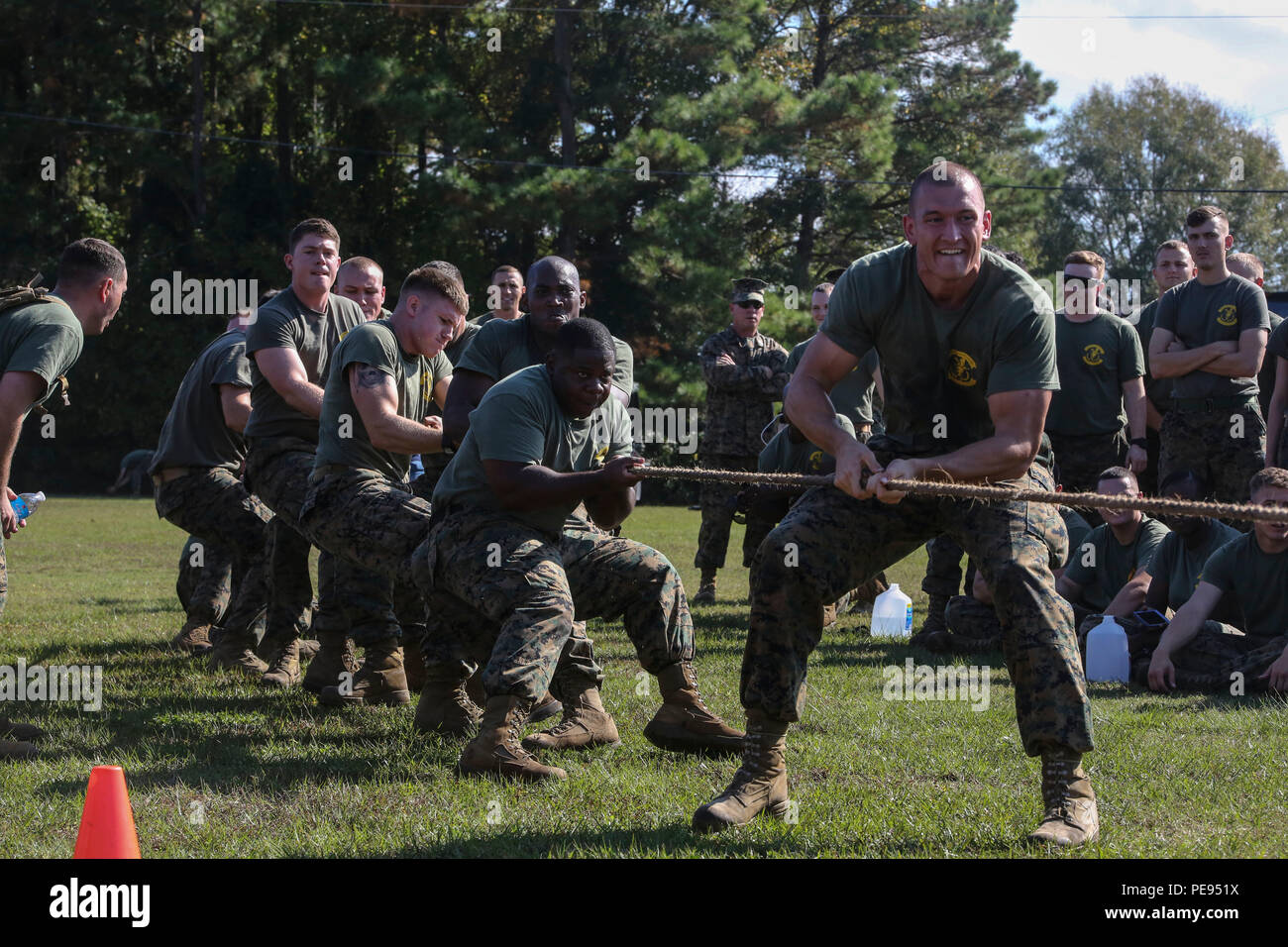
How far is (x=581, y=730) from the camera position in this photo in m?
5.51

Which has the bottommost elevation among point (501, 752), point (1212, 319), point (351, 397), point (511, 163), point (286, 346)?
point (501, 752)

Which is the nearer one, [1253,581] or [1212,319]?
[1253,581]

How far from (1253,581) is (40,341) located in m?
6.14

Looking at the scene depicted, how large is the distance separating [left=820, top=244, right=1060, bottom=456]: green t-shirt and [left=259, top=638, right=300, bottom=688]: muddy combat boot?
12.3ft

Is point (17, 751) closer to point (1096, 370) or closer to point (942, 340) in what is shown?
point (942, 340)

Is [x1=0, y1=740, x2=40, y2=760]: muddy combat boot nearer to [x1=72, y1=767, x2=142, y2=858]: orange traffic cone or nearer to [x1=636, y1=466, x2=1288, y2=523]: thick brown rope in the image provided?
[x1=72, y1=767, x2=142, y2=858]: orange traffic cone

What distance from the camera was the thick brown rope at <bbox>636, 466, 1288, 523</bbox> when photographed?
349 cm

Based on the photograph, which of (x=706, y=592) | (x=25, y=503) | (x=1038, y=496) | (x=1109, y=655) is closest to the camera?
(x=1038, y=496)

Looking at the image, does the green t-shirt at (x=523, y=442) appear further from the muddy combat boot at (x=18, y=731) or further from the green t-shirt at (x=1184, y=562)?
the green t-shirt at (x=1184, y=562)

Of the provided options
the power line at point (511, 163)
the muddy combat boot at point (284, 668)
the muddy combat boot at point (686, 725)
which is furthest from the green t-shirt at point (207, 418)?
the power line at point (511, 163)

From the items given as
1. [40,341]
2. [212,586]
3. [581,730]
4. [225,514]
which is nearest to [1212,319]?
[581,730]

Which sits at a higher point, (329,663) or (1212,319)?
(1212,319)

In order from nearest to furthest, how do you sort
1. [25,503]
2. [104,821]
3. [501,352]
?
[104,821] < [25,503] < [501,352]
